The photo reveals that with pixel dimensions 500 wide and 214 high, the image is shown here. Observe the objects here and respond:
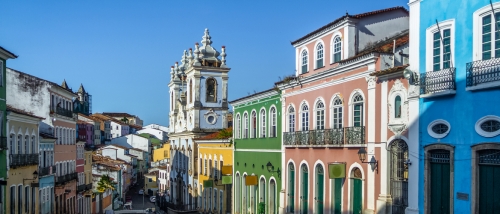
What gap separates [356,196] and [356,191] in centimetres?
17

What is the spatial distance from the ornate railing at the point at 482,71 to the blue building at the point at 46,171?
23.3m

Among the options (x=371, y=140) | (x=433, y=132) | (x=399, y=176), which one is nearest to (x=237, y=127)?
(x=371, y=140)

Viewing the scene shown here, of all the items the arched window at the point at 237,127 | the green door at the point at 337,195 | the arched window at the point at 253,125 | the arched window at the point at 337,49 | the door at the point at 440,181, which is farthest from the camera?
the arched window at the point at 237,127

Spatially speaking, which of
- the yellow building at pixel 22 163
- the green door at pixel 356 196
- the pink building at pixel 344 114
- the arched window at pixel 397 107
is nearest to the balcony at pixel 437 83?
the pink building at pixel 344 114

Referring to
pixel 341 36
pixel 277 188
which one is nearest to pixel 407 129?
pixel 341 36

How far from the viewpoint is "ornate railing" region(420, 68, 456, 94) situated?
557 inches

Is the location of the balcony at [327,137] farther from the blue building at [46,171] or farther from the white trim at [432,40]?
the blue building at [46,171]

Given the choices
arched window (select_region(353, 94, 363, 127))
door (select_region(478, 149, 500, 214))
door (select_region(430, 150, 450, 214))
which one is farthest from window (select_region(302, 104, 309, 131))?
door (select_region(478, 149, 500, 214))

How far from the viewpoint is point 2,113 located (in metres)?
23.4

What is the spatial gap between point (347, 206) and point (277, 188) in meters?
6.74

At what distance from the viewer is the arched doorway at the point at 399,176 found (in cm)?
1647

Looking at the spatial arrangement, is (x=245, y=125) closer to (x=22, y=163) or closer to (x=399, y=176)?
(x=22, y=163)

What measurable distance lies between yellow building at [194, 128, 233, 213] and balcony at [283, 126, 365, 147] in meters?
9.14

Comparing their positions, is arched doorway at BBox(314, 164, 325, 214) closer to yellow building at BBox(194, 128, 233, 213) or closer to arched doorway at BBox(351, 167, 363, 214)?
arched doorway at BBox(351, 167, 363, 214)
